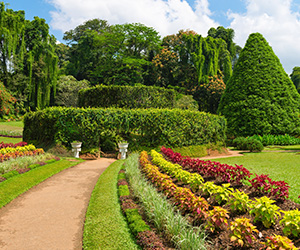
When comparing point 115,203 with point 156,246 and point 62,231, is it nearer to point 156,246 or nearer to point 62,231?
point 62,231

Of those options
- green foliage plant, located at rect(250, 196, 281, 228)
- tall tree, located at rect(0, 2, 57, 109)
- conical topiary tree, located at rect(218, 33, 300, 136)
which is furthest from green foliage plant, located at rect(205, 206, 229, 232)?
tall tree, located at rect(0, 2, 57, 109)

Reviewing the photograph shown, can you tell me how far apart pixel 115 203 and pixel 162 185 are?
1169 millimetres

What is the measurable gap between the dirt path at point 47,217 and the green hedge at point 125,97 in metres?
10.00

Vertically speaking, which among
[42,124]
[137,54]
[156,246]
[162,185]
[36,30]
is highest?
[36,30]

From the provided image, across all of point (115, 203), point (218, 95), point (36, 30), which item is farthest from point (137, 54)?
point (115, 203)

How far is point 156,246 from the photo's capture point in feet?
10.6

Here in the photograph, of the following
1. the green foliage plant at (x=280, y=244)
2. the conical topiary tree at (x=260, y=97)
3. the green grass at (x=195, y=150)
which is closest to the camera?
the green foliage plant at (x=280, y=244)

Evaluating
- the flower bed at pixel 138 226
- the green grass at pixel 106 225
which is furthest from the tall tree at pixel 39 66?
the flower bed at pixel 138 226

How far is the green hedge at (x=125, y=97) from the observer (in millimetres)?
16875

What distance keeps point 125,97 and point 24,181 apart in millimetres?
10769

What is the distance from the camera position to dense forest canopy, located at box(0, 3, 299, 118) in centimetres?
3512

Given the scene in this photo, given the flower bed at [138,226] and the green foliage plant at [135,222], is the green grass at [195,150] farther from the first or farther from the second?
the green foliage plant at [135,222]

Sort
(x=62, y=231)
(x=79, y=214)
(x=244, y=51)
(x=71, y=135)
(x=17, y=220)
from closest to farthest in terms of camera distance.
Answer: (x=62, y=231)
(x=17, y=220)
(x=79, y=214)
(x=71, y=135)
(x=244, y=51)

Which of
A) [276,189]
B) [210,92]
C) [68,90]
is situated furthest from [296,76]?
[276,189]
